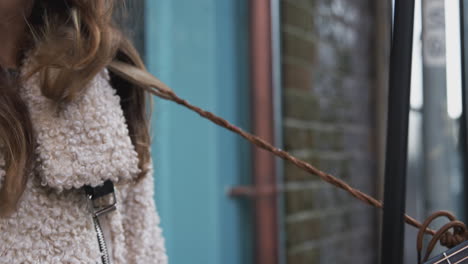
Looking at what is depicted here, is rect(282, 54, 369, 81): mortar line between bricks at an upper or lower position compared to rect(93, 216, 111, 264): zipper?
upper

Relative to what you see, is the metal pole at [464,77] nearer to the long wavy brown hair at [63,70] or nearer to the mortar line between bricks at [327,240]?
the long wavy brown hair at [63,70]

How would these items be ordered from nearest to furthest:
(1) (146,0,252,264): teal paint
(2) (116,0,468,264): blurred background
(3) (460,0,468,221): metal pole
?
(3) (460,0,468,221): metal pole
(2) (116,0,468,264): blurred background
(1) (146,0,252,264): teal paint

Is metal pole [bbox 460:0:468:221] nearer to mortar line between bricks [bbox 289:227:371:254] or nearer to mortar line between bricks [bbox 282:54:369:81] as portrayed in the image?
mortar line between bricks [bbox 282:54:369:81]

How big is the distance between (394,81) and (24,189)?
41cm

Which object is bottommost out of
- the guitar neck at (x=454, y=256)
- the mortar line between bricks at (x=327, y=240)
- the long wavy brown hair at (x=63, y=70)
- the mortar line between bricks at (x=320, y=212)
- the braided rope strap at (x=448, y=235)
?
the mortar line between bricks at (x=327, y=240)

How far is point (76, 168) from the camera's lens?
0.69 m

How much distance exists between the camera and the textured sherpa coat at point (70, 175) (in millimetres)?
666

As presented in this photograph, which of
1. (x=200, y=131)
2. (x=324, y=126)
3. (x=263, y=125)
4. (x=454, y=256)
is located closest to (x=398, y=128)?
(x=454, y=256)

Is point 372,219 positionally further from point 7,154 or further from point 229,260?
point 7,154

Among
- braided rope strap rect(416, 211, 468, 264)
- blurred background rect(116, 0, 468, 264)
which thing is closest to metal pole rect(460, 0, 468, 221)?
blurred background rect(116, 0, 468, 264)

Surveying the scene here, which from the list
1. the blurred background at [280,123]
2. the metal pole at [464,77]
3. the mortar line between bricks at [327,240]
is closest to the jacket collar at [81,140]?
the blurred background at [280,123]

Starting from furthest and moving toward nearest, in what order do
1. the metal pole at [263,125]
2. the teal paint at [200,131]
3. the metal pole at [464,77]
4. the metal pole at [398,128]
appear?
the metal pole at [263,125] < the teal paint at [200,131] < the metal pole at [464,77] < the metal pole at [398,128]

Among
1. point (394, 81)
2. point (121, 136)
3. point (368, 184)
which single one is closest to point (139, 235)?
point (121, 136)

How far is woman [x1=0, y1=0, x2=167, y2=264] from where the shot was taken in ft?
2.17
